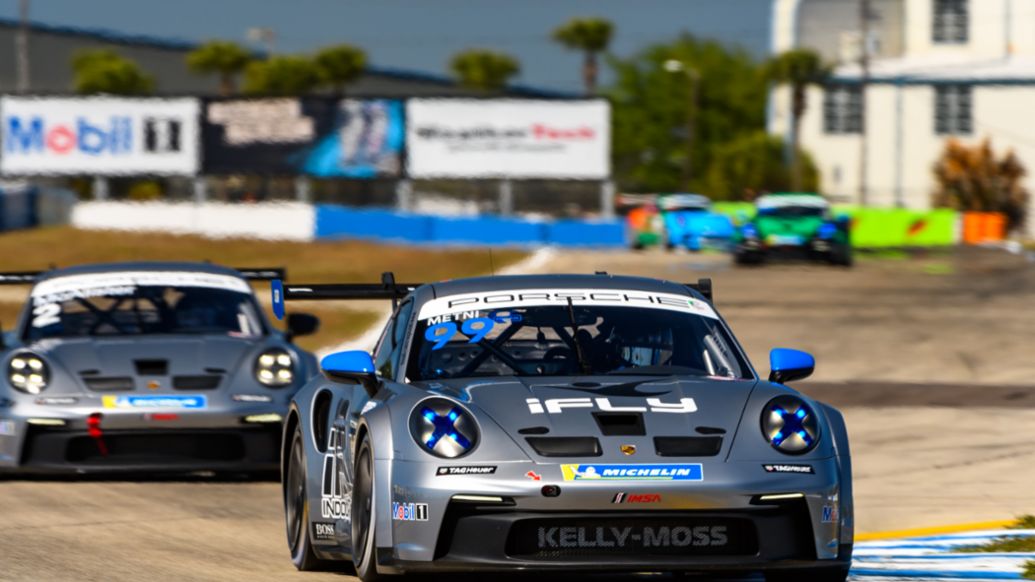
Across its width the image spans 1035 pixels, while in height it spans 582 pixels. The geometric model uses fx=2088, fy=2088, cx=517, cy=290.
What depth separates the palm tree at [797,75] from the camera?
79625mm

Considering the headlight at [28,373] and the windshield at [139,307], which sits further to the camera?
the windshield at [139,307]

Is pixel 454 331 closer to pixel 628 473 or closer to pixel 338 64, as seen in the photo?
pixel 628 473

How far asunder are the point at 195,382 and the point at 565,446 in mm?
5356

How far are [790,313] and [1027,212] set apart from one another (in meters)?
48.4

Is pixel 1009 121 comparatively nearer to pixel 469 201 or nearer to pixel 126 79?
pixel 469 201

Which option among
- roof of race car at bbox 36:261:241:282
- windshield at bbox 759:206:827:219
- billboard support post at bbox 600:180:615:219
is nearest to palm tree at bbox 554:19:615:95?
billboard support post at bbox 600:180:615:219

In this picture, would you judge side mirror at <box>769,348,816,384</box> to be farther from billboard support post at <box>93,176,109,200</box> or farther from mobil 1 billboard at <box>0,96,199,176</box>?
billboard support post at <box>93,176,109,200</box>

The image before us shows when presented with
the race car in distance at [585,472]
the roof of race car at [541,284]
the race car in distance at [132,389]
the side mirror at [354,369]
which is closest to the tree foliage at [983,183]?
the race car in distance at [132,389]

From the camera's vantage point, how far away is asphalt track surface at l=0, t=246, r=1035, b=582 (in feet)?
27.7

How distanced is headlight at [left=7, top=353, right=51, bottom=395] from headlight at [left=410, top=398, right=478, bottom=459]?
521cm

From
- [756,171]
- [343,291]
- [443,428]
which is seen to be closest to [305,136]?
[756,171]

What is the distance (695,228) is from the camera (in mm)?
50219

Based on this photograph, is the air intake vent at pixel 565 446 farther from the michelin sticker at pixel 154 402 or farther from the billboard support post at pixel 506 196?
the billboard support post at pixel 506 196

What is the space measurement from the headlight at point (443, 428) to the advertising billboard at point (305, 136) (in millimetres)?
60593
